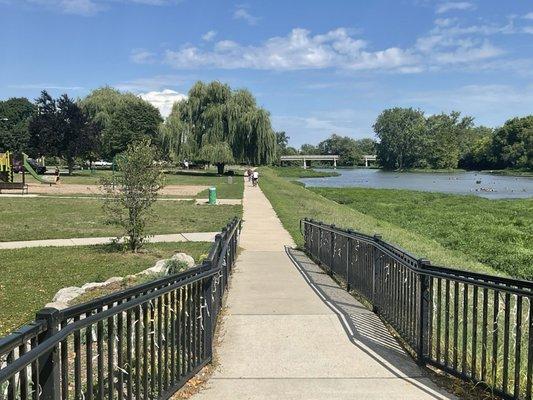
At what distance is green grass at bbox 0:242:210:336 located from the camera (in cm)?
777

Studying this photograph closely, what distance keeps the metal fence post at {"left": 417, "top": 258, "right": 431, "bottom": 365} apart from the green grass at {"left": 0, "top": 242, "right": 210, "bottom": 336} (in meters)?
4.58

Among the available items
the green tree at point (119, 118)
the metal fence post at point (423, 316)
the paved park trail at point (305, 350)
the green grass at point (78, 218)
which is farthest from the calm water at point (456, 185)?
the metal fence post at point (423, 316)

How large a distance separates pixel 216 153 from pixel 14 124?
209 ft

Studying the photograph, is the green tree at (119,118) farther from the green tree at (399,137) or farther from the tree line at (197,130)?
the green tree at (399,137)

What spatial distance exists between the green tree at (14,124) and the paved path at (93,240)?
7657 cm

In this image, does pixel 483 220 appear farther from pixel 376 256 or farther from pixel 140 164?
pixel 376 256

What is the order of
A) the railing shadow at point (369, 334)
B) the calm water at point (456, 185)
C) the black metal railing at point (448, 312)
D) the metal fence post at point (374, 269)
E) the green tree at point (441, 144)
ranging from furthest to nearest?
the green tree at point (441, 144), the calm water at point (456, 185), the metal fence post at point (374, 269), the railing shadow at point (369, 334), the black metal railing at point (448, 312)

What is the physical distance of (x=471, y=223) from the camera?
26.2 metres

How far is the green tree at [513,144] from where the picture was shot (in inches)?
4906

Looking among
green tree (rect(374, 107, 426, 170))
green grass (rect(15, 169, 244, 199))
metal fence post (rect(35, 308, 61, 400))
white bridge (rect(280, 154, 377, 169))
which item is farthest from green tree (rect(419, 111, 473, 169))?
metal fence post (rect(35, 308, 61, 400))

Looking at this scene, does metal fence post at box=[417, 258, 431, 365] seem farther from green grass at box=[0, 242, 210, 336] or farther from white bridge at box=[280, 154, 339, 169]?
white bridge at box=[280, 154, 339, 169]

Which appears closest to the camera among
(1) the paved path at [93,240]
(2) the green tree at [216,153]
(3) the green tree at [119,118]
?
(1) the paved path at [93,240]

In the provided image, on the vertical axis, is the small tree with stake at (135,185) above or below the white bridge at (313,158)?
below

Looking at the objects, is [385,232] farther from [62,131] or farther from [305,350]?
[62,131]
